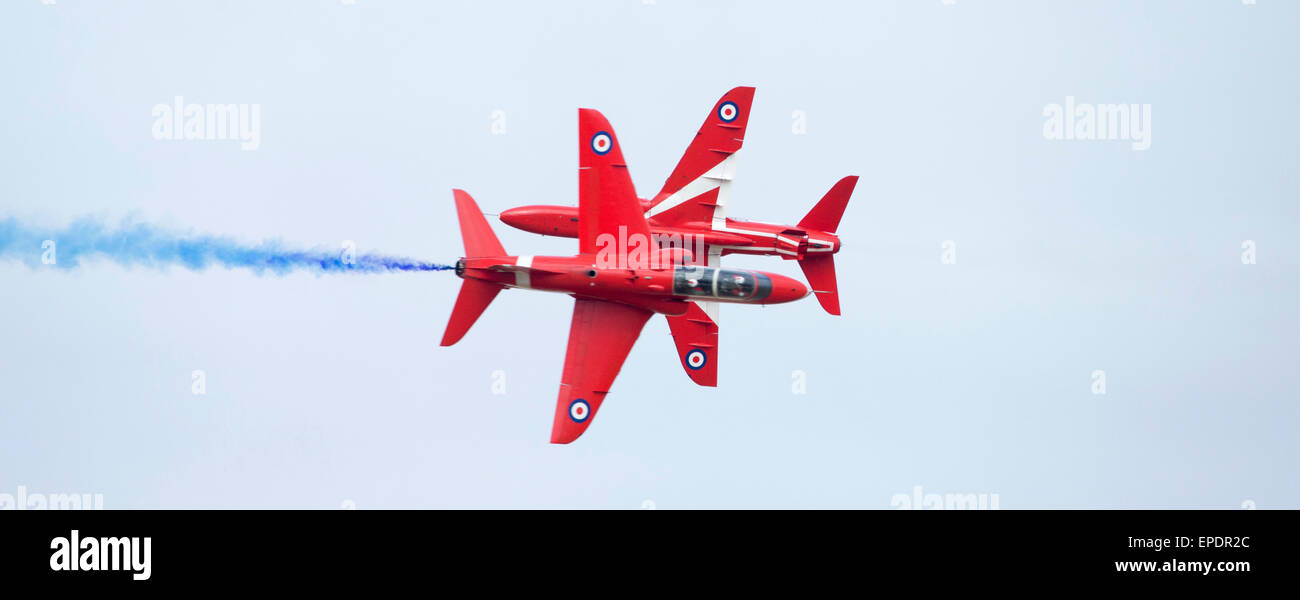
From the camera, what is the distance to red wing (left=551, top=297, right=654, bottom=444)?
3881 centimetres

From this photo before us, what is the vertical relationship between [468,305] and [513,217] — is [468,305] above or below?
below

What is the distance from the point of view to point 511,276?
123ft

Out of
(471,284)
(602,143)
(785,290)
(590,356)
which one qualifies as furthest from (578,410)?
(602,143)

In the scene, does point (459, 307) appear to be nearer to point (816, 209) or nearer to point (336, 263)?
point (336, 263)

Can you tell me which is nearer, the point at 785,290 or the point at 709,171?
the point at 785,290

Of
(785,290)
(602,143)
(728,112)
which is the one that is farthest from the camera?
(728,112)

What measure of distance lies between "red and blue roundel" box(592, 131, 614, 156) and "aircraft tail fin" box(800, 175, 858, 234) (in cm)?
595

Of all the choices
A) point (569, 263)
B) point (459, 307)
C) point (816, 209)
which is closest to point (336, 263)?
point (459, 307)

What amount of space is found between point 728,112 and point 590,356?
25.9 feet

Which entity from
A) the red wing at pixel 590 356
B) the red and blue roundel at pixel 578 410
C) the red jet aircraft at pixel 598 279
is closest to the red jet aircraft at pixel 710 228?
the red jet aircraft at pixel 598 279

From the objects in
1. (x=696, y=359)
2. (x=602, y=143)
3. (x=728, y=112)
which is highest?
(x=728, y=112)

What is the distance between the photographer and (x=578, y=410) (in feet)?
127

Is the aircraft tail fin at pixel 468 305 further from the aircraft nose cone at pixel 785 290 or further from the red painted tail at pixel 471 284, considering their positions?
the aircraft nose cone at pixel 785 290

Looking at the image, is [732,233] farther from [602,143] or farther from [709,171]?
[602,143]
